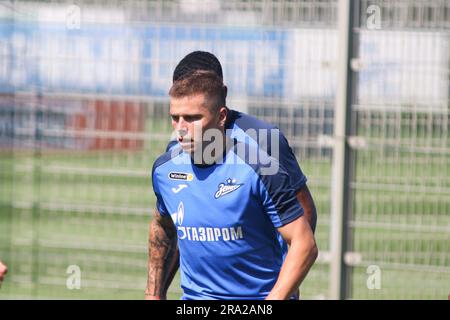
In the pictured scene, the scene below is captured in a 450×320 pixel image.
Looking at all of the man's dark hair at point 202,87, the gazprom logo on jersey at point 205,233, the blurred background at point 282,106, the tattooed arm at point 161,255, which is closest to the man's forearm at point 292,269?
the gazprom logo on jersey at point 205,233

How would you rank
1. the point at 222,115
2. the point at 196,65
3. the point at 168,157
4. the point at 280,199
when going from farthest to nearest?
1. the point at 168,157
2. the point at 196,65
3. the point at 222,115
4. the point at 280,199

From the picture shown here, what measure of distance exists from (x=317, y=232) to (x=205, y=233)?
3512 mm

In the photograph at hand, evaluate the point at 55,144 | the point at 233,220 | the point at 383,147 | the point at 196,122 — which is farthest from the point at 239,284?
the point at 55,144

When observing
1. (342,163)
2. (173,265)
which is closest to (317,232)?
(342,163)

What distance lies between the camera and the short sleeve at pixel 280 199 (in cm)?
509

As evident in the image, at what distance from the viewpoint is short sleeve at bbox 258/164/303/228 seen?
509cm

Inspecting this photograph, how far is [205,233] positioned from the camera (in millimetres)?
5355

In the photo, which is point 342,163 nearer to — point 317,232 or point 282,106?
point 282,106

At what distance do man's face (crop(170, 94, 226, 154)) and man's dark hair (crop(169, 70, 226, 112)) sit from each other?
0.8 inches

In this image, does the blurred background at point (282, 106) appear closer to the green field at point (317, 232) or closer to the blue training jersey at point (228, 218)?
the green field at point (317, 232)

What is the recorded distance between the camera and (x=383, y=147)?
766 cm

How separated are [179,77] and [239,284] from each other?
42.5 inches

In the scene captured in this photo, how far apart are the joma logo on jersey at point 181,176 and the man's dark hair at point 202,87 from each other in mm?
401

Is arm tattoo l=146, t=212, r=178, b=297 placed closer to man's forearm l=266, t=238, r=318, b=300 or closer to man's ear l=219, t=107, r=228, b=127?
man's ear l=219, t=107, r=228, b=127
